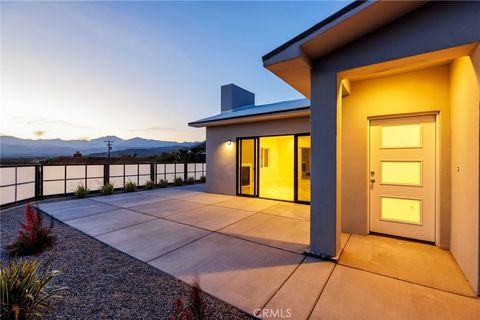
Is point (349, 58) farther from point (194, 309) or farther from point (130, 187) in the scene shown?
point (130, 187)

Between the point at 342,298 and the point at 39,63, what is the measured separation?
33.1 ft

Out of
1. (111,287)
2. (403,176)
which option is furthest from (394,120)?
(111,287)

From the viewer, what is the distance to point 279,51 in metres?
2.81

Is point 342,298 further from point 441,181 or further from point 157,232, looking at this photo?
point 157,232

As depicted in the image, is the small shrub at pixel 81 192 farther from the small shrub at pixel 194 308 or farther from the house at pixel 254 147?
the small shrub at pixel 194 308

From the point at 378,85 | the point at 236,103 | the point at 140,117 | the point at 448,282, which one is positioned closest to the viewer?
the point at 448,282

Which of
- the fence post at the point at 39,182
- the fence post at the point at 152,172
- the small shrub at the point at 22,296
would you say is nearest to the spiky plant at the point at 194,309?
the small shrub at the point at 22,296

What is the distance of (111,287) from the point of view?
221 cm

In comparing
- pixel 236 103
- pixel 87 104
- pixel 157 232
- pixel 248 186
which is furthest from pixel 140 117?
pixel 157 232

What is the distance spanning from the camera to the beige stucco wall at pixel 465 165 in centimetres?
211

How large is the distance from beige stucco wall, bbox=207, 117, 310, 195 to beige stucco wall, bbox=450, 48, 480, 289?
14.3ft

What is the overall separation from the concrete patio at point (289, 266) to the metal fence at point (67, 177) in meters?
2.75

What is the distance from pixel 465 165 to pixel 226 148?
6717 millimetres
